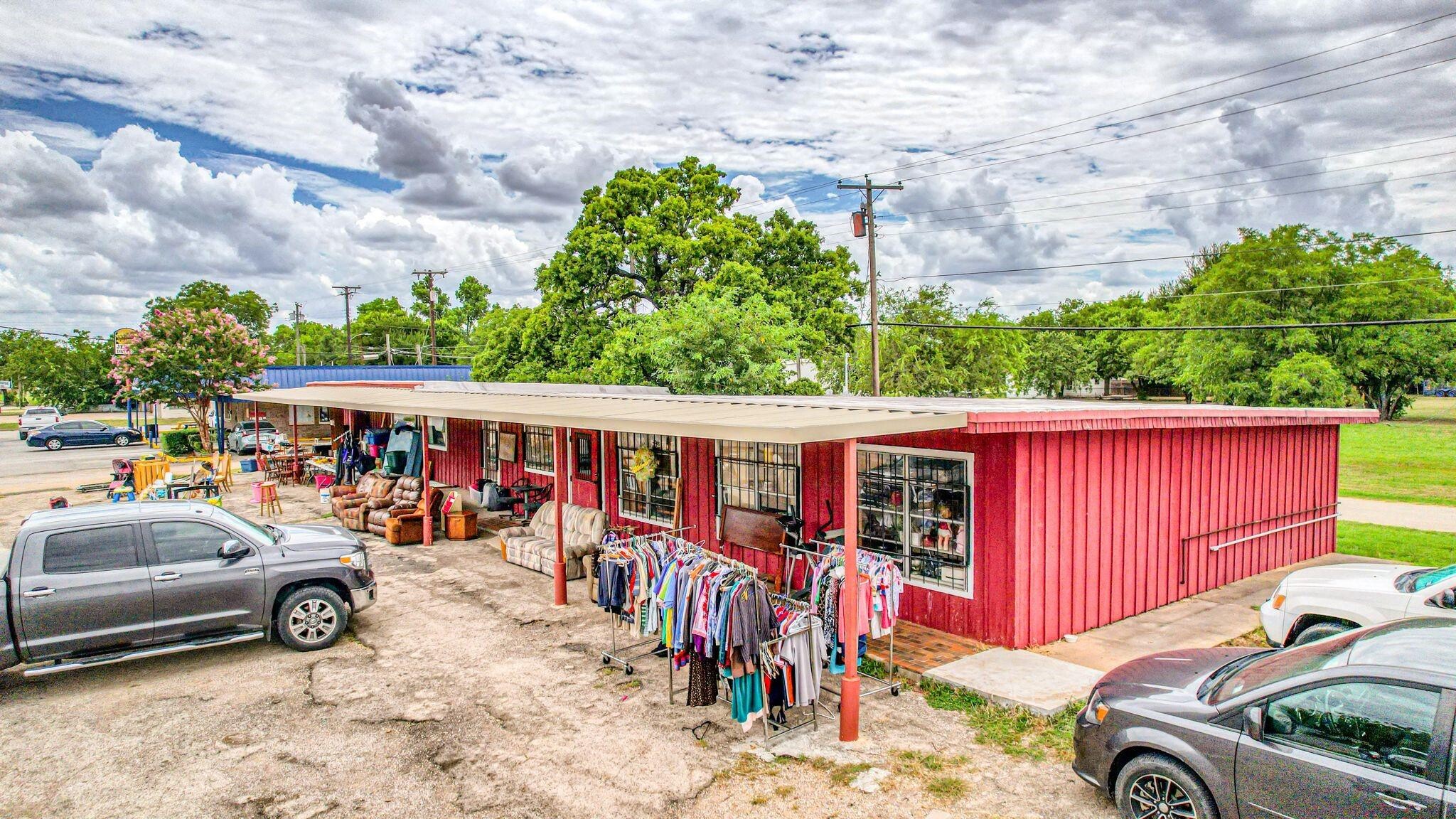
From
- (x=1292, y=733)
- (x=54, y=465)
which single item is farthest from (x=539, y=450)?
(x=54, y=465)

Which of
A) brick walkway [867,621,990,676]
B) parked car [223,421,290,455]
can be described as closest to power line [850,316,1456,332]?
brick walkway [867,621,990,676]

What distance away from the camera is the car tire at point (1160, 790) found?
4.22m

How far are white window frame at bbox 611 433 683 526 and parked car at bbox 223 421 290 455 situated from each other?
1910cm

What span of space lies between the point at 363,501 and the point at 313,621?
768 centimetres

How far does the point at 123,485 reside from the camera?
17391mm

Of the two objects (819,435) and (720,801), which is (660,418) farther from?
(720,801)

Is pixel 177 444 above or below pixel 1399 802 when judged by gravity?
below

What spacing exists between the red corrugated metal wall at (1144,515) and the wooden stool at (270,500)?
1417 cm

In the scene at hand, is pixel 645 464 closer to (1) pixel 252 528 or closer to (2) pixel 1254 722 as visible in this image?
(1) pixel 252 528

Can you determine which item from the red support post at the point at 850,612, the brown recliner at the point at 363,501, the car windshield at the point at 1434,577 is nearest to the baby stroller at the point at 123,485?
the brown recliner at the point at 363,501

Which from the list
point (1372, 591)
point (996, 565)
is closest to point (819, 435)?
A: point (996, 565)

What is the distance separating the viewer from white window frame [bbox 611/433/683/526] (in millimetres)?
10617

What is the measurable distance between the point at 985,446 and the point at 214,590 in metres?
7.60

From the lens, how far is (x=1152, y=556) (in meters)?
8.98
